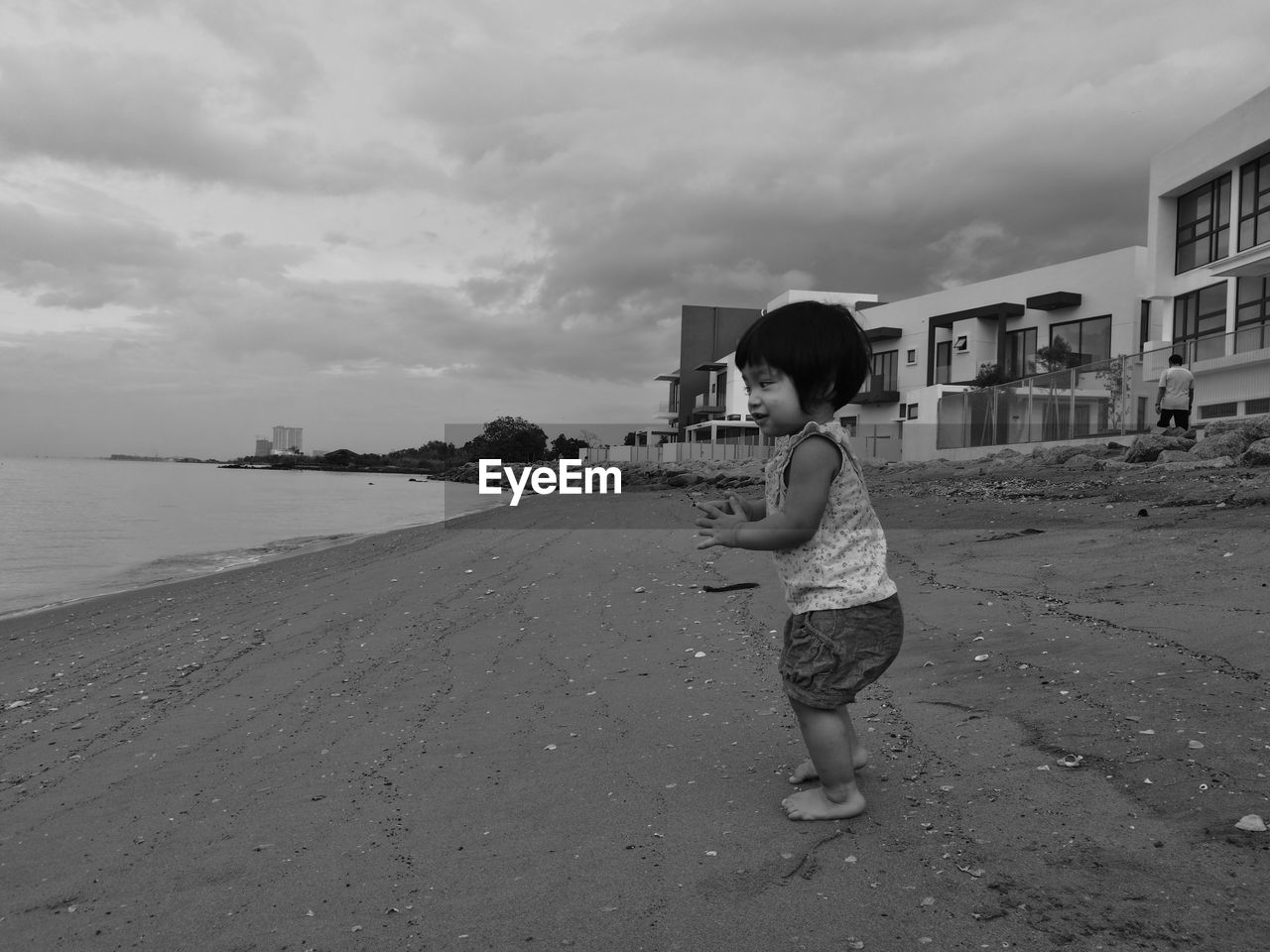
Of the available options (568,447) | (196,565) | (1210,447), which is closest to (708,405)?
(568,447)

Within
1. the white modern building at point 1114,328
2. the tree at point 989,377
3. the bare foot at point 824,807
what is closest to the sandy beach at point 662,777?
the bare foot at point 824,807

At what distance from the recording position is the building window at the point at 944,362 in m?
35.7

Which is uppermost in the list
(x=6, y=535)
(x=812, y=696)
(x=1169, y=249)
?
(x=1169, y=249)

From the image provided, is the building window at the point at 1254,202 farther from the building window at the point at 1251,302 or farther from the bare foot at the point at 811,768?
the bare foot at the point at 811,768

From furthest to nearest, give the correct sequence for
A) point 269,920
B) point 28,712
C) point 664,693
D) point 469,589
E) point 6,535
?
point 6,535 → point 469,589 → point 28,712 → point 664,693 → point 269,920

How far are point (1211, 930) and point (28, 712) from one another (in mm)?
5249

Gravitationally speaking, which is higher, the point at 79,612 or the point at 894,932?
Answer: the point at 894,932

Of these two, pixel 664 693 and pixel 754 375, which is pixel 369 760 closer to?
pixel 664 693

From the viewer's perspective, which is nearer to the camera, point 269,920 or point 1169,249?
point 269,920

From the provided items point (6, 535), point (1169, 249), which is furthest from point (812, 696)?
point (1169, 249)

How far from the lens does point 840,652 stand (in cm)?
239

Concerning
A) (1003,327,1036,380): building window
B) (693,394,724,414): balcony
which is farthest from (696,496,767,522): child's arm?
(693,394,724,414): balcony

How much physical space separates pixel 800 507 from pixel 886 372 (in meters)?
39.0

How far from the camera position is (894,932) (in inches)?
72.6
